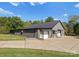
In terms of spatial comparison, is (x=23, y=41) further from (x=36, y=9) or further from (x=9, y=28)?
(x=36, y=9)

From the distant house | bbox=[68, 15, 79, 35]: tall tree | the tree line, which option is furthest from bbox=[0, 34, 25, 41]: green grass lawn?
bbox=[68, 15, 79, 35]: tall tree

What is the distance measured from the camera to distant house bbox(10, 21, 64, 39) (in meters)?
12.6

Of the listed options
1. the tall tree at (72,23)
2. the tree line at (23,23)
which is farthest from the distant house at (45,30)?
the tall tree at (72,23)

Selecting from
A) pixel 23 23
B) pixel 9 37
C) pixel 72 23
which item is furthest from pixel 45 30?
pixel 9 37

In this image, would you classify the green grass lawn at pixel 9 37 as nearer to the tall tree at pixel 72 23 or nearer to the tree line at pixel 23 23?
the tree line at pixel 23 23

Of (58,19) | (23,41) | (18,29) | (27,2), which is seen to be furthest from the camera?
(23,41)

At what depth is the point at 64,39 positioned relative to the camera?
13047 millimetres

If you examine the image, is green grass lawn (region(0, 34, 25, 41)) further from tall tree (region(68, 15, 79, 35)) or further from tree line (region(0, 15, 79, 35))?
tall tree (region(68, 15, 79, 35))

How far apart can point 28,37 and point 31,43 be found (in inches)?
53.4

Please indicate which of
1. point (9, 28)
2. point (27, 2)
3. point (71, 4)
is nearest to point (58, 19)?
point (71, 4)

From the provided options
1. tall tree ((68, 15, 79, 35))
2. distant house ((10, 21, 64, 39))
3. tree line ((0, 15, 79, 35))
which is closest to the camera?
tree line ((0, 15, 79, 35))

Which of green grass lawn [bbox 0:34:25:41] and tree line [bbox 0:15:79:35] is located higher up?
tree line [bbox 0:15:79:35]

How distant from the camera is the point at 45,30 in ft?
43.8

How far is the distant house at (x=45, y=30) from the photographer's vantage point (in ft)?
41.3
